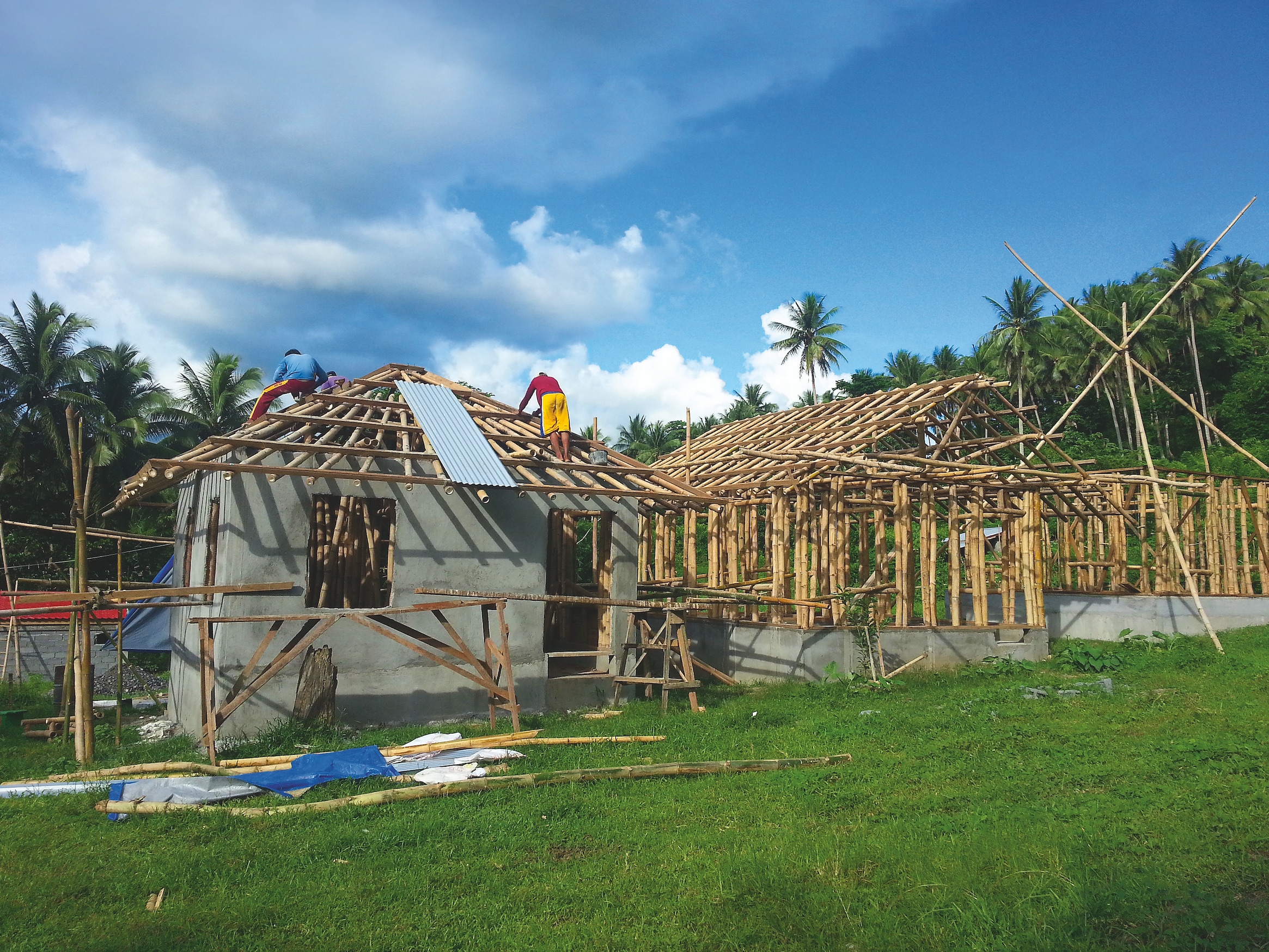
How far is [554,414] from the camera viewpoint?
14172 millimetres

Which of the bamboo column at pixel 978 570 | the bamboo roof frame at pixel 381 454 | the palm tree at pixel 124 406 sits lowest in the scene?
the bamboo column at pixel 978 570

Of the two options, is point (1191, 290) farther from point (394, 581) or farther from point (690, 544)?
point (394, 581)

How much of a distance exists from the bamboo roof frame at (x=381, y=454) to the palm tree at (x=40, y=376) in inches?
727

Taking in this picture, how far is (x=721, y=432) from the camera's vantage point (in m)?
23.7

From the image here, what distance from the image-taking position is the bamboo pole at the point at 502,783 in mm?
7672

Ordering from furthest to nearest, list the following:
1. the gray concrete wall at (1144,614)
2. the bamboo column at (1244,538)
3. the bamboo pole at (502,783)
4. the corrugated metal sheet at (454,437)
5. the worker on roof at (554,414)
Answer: the bamboo column at (1244,538) → the gray concrete wall at (1144,614) → the worker on roof at (554,414) → the corrugated metal sheet at (454,437) → the bamboo pole at (502,783)

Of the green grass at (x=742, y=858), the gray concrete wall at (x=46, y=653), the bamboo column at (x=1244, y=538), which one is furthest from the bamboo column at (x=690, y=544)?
the gray concrete wall at (x=46, y=653)

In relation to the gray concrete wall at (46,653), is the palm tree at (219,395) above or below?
above

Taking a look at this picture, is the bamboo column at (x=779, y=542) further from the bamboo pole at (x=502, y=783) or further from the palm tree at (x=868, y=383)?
the palm tree at (x=868, y=383)

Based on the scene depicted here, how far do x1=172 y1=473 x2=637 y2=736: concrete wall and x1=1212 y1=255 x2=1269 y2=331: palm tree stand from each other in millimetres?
47294

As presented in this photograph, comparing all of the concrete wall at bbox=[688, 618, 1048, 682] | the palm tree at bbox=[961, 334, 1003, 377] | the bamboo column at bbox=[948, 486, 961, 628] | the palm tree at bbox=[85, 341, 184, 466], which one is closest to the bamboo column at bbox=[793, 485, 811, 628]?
the concrete wall at bbox=[688, 618, 1048, 682]

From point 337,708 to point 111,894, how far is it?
589 centimetres

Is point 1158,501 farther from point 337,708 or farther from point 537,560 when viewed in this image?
point 337,708

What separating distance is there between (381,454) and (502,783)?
5.58 m
